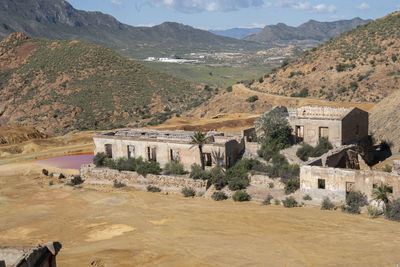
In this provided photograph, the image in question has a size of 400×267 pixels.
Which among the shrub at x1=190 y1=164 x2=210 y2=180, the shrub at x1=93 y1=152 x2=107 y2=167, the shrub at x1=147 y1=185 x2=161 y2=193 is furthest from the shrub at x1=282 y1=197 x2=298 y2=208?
the shrub at x1=93 y1=152 x2=107 y2=167

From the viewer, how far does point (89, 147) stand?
43875mm

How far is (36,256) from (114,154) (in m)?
21.0

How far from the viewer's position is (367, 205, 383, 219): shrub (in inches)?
780

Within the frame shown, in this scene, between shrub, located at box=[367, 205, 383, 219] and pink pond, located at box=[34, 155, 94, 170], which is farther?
pink pond, located at box=[34, 155, 94, 170]

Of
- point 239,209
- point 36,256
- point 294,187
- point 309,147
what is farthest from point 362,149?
point 36,256

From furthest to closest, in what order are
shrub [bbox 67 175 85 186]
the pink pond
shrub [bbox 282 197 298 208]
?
the pink pond, shrub [bbox 67 175 85 186], shrub [bbox 282 197 298 208]

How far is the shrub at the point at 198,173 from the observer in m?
27.3

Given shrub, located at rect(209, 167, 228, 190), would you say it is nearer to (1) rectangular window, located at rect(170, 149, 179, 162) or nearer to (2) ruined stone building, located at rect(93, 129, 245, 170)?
(2) ruined stone building, located at rect(93, 129, 245, 170)

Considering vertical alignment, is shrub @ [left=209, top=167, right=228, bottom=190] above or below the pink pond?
above

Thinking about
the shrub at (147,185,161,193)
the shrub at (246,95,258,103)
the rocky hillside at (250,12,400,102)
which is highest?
the rocky hillside at (250,12,400,102)

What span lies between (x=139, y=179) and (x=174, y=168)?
280cm

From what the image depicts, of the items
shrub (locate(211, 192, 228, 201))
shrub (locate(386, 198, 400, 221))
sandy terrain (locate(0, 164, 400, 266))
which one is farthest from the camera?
shrub (locate(211, 192, 228, 201))

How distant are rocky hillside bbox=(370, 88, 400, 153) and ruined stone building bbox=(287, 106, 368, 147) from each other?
133 inches

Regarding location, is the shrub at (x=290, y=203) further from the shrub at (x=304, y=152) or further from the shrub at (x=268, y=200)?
the shrub at (x=304, y=152)
